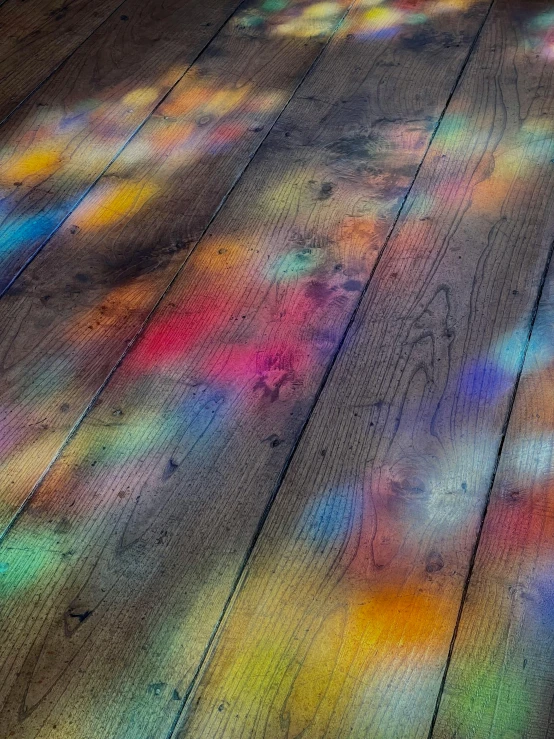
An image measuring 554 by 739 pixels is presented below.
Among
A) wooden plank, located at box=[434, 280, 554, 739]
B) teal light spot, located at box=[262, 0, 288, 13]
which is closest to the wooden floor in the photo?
wooden plank, located at box=[434, 280, 554, 739]

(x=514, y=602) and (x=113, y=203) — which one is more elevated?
(x=113, y=203)

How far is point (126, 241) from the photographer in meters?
1.74

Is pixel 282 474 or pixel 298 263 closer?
pixel 282 474

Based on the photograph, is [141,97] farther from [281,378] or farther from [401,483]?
[401,483]

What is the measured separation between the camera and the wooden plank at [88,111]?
181 centimetres

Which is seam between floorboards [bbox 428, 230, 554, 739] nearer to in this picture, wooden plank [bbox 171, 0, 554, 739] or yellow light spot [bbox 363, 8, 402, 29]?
wooden plank [bbox 171, 0, 554, 739]

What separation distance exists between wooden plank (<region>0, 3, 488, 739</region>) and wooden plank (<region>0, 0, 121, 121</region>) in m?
0.59

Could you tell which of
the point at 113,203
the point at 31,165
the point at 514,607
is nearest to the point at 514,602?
the point at 514,607

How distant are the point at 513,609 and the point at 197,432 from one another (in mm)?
507

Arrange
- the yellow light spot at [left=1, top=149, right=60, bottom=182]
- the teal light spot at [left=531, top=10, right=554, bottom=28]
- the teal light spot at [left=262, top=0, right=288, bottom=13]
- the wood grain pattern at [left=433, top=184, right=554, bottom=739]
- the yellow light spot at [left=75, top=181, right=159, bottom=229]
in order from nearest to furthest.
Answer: the wood grain pattern at [left=433, top=184, right=554, bottom=739], the yellow light spot at [left=75, top=181, right=159, bottom=229], the yellow light spot at [left=1, top=149, right=60, bottom=182], the teal light spot at [left=531, top=10, right=554, bottom=28], the teal light spot at [left=262, top=0, right=288, bottom=13]

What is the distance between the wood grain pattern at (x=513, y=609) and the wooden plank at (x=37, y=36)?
53.2 inches

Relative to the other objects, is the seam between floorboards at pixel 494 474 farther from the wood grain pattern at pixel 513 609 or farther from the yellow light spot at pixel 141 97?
the yellow light spot at pixel 141 97

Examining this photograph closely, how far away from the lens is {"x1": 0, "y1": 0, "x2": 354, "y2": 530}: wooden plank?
1.45 m

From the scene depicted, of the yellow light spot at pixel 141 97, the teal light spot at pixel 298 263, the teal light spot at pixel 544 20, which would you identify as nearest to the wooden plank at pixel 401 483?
the teal light spot at pixel 298 263
